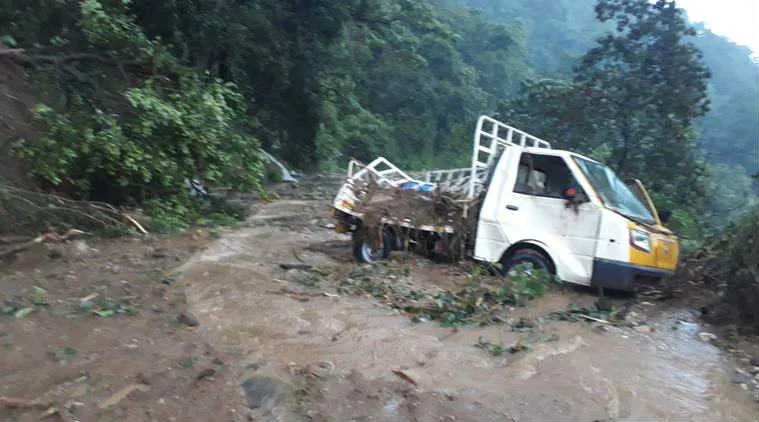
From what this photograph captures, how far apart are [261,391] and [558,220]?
4725mm

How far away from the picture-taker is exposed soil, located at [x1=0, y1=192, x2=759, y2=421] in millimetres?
4301

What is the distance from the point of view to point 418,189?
9867 mm

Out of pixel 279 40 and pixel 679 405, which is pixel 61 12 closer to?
pixel 279 40

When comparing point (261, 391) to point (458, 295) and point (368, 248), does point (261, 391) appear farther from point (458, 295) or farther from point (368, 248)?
point (368, 248)

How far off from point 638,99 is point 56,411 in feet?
51.3

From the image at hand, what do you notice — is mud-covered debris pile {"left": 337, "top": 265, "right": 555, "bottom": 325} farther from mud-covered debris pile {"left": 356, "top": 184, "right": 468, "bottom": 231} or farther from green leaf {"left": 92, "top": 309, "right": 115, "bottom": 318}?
green leaf {"left": 92, "top": 309, "right": 115, "bottom": 318}

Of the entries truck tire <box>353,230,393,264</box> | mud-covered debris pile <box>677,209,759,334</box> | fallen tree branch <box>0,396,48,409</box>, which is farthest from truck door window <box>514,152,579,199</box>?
fallen tree branch <box>0,396,48,409</box>

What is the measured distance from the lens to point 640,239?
7754 millimetres

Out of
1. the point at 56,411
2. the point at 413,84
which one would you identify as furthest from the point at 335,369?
the point at 413,84

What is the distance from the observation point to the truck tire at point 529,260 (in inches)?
320

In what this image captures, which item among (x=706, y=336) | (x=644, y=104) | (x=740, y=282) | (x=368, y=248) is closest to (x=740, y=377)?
(x=706, y=336)

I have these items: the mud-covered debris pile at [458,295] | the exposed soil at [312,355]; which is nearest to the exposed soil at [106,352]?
the exposed soil at [312,355]

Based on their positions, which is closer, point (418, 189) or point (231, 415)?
point (231, 415)

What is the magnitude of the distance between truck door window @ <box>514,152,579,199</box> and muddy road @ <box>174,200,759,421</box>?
121cm
